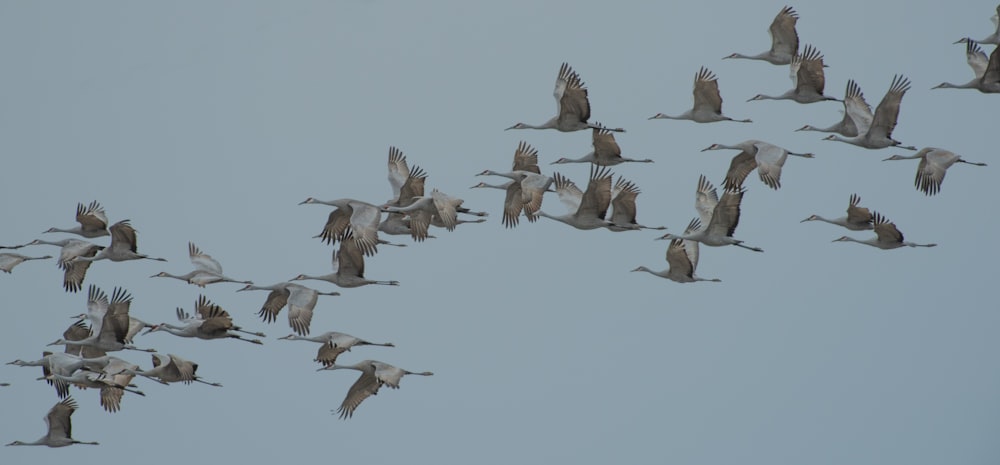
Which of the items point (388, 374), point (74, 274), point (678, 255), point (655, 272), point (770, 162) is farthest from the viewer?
point (74, 274)

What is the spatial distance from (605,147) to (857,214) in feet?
13.7

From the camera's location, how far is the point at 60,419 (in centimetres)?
2628

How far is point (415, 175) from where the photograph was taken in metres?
27.6

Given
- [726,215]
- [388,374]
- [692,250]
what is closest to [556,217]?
[692,250]

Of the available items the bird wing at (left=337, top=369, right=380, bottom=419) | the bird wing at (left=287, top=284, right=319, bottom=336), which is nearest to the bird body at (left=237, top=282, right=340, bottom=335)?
the bird wing at (left=287, top=284, right=319, bottom=336)

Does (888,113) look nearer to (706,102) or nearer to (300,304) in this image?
(706,102)

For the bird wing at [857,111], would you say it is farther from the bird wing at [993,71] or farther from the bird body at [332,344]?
the bird body at [332,344]

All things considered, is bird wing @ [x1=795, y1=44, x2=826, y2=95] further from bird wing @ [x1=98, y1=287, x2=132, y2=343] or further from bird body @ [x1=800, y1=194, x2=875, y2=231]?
bird wing @ [x1=98, y1=287, x2=132, y2=343]

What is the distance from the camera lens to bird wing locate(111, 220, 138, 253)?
84.6ft

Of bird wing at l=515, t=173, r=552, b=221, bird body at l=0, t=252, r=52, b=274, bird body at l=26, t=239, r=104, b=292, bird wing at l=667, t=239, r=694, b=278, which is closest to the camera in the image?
bird wing at l=667, t=239, r=694, b=278

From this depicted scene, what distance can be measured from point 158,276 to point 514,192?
6.70 meters

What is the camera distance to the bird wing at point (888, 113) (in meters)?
25.1

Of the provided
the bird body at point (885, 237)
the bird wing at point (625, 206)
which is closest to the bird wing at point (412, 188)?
the bird wing at point (625, 206)

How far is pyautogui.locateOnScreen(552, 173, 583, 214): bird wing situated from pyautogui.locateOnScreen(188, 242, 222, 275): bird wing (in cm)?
628
